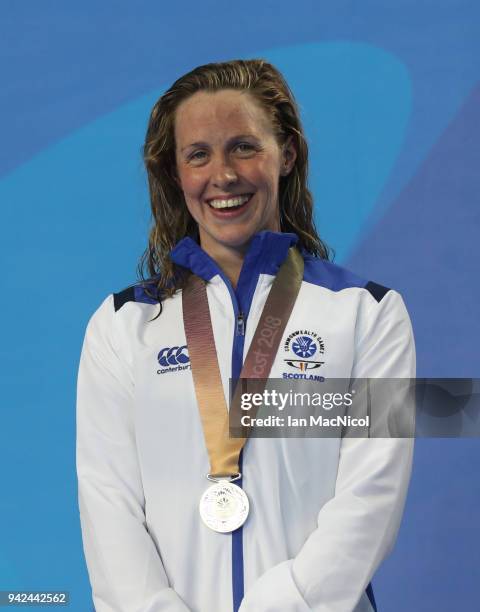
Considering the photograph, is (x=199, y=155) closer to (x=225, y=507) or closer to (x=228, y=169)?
(x=228, y=169)

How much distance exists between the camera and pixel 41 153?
3.91 metres

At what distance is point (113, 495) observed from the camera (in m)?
2.24

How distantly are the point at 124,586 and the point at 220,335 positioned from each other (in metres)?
0.52

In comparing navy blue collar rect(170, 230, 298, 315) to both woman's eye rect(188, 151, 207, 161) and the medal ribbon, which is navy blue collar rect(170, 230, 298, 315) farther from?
woman's eye rect(188, 151, 207, 161)

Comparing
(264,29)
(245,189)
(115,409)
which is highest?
(264,29)

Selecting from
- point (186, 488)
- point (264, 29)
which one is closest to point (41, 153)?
point (264, 29)

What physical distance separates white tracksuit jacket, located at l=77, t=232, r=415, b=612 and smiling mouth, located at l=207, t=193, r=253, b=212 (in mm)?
86

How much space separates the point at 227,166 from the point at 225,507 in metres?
0.67

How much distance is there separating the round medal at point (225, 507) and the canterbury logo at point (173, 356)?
269 mm

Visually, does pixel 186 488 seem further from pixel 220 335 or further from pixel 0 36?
pixel 0 36

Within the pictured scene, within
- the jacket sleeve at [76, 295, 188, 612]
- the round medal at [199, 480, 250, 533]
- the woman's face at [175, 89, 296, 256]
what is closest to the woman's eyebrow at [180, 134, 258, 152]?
the woman's face at [175, 89, 296, 256]

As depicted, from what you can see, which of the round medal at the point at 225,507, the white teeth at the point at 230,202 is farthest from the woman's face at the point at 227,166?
the round medal at the point at 225,507

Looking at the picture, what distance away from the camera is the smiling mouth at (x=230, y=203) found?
7.67ft

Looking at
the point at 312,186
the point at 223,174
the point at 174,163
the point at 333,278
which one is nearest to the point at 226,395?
the point at 333,278
